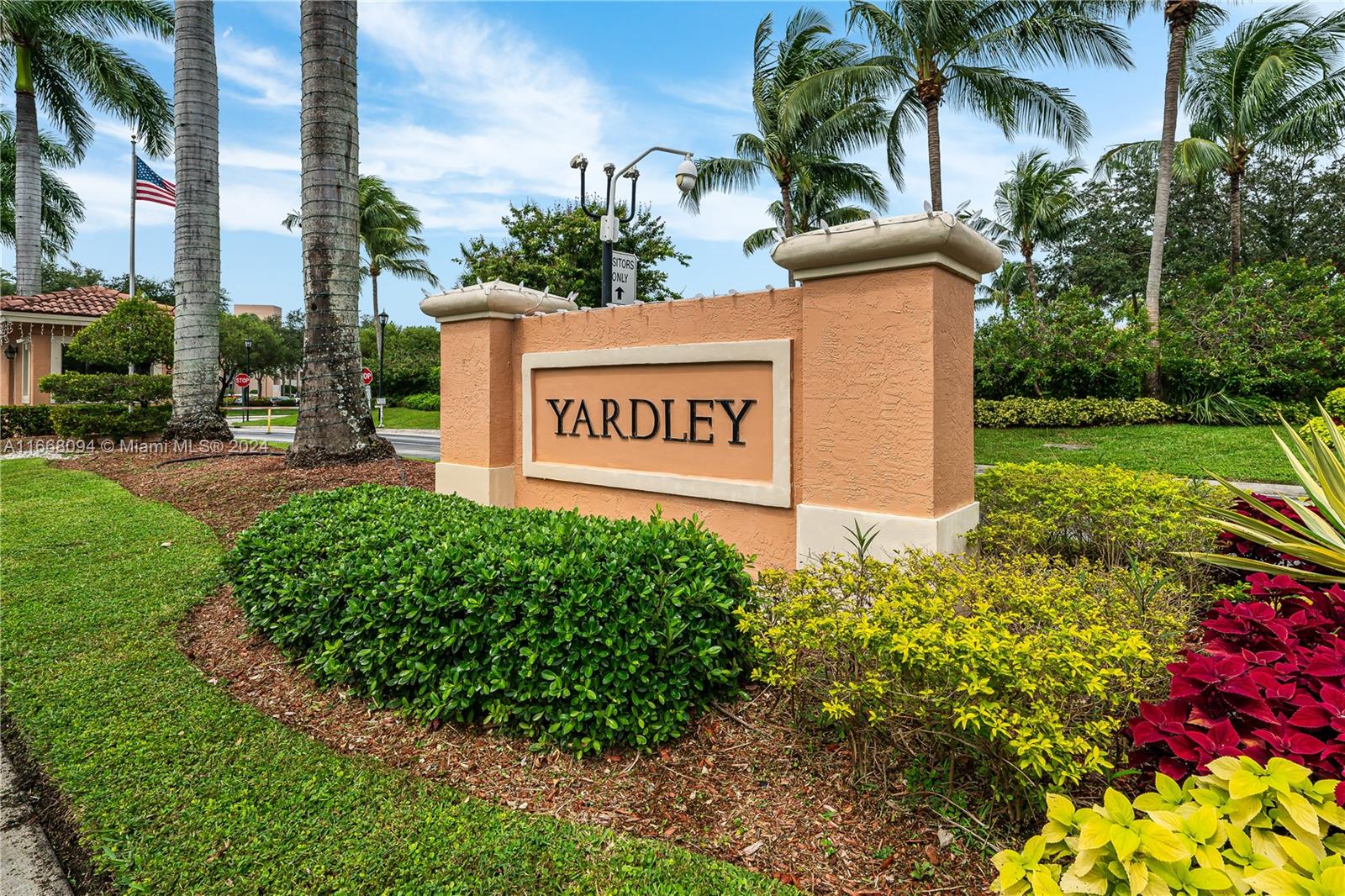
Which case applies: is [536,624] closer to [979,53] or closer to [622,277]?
[622,277]

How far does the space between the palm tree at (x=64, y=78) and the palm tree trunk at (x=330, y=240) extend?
17800 millimetres

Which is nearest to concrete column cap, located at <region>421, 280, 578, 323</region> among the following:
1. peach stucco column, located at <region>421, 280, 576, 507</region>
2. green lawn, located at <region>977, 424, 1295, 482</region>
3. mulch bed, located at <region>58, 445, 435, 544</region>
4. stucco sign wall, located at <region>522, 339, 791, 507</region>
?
peach stucco column, located at <region>421, 280, 576, 507</region>

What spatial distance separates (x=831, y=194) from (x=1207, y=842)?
2797 centimetres

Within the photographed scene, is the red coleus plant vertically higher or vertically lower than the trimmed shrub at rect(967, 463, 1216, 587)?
lower

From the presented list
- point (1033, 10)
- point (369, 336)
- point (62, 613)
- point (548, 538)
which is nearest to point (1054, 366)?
point (1033, 10)

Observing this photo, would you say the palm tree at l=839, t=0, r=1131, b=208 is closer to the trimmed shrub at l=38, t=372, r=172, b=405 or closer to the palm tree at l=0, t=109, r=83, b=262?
the trimmed shrub at l=38, t=372, r=172, b=405

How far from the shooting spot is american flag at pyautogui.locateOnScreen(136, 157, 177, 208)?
66.1 ft

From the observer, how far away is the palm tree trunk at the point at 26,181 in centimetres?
2005

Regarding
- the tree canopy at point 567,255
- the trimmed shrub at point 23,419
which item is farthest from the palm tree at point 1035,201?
the trimmed shrub at point 23,419

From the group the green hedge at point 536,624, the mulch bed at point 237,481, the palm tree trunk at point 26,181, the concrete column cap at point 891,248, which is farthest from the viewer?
the palm tree trunk at point 26,181

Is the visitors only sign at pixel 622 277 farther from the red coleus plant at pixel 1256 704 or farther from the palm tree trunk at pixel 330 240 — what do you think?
the red coleus plant at pixel 1256 704

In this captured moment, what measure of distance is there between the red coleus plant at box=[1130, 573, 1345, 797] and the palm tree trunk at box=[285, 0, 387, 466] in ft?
30.4

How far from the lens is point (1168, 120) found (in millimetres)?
15883

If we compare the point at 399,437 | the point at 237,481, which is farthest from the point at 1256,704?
the point at 399,437
